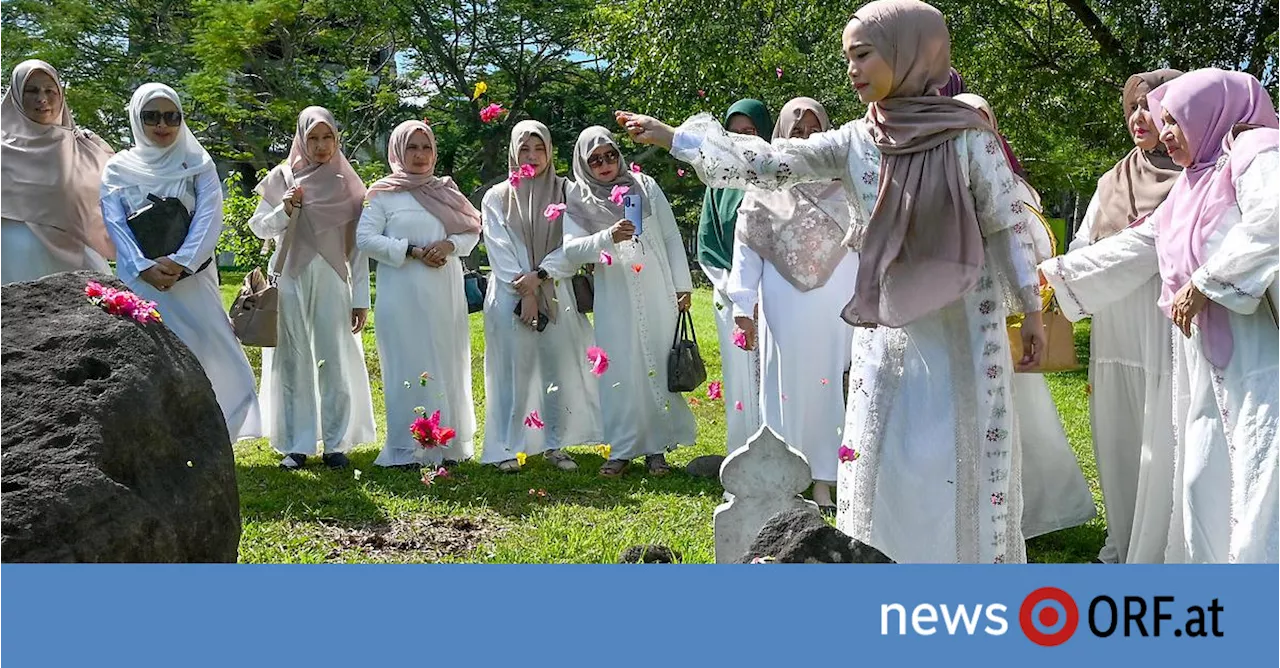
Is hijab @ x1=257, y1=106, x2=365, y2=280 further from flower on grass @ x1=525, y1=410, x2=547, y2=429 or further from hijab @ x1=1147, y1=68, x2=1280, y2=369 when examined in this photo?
hijab @ x1=1147, y1=68, x2=1280, y2=369

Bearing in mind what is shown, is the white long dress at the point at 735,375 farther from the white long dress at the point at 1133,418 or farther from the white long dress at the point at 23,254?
the white long dress at the point at 23,254

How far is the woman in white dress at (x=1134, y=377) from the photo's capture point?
4520 mm

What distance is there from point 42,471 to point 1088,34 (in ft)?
35.5

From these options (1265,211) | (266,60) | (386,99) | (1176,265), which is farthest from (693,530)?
(266,60)

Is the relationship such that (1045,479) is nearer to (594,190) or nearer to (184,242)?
(594,190)

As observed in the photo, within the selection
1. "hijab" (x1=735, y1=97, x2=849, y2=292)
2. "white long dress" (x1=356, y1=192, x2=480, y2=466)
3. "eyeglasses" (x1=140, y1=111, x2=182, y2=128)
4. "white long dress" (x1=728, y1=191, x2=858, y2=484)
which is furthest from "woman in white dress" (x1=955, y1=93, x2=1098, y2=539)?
"eyeglasses" (x1=140, y1=111, x2=182, y2=128)

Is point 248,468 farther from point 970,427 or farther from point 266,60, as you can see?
point 266,60

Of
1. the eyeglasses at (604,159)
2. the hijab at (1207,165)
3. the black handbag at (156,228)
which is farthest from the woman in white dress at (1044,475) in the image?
the black handbag at (156,228)

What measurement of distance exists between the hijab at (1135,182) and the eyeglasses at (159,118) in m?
4.41

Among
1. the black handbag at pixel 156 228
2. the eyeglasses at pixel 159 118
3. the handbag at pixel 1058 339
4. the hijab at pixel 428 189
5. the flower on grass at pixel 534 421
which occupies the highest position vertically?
the eyeglasses at pixel 159 118

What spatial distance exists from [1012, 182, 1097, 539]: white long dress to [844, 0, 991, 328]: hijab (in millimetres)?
1811

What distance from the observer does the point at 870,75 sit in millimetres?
3549

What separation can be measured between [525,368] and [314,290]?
1.23m

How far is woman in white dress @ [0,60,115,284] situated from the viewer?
635cm
